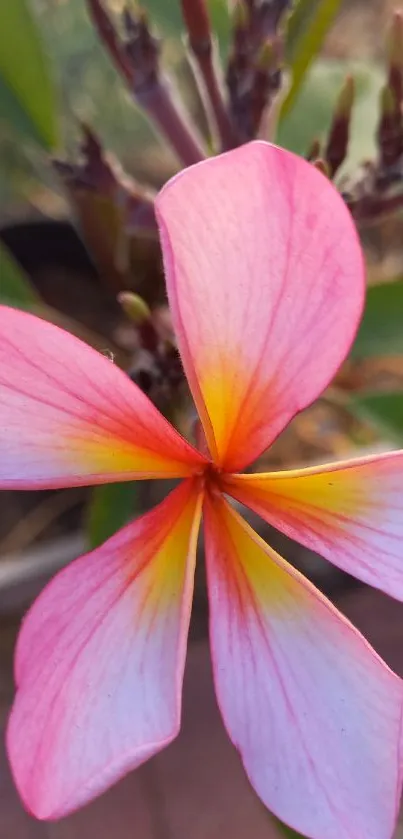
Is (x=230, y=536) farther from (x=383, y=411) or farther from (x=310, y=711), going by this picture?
(x=383, y=411)

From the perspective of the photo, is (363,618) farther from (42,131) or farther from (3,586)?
(42,131)

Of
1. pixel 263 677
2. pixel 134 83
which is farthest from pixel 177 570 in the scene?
pixel 134 83

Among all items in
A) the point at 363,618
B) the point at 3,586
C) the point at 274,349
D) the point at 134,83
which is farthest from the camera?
the point at 363,618

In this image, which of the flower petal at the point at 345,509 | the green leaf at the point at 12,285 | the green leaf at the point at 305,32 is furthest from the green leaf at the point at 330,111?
the flower petal at the point at 345,509

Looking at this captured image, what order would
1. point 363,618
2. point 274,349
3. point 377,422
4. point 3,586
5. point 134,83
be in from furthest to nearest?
1. point 363,618
2. point 3,586
3. point 377,422
4. point 134,83
5. point 274,349

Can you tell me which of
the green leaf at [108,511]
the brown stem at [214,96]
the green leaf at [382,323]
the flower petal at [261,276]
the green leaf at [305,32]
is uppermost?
the green leaf at [305,32]

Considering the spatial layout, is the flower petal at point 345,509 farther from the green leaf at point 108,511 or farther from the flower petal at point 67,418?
the green leaf at point 108,511

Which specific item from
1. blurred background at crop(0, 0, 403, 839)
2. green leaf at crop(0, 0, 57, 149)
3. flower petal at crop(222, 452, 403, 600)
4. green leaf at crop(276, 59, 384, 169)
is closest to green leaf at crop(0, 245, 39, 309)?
blurred background at crop(0, 0, 403, 839)
